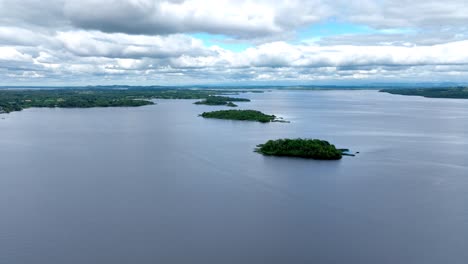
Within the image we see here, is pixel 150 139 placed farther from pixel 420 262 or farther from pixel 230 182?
pixel 420 262

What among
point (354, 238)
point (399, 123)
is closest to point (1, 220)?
point (354, 238)

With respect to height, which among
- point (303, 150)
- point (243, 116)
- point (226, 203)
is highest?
point (243, 116)

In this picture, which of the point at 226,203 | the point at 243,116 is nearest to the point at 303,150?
the point at 226,203

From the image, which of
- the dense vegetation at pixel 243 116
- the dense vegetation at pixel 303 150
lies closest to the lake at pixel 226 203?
the dense vegetation at pixel 303 150

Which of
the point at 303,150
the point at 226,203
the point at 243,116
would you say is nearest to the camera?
the point at 226,203

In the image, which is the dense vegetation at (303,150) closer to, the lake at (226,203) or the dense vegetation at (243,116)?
the lake at (226,203)

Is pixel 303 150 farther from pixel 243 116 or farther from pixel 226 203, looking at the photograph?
pixel 243 116
